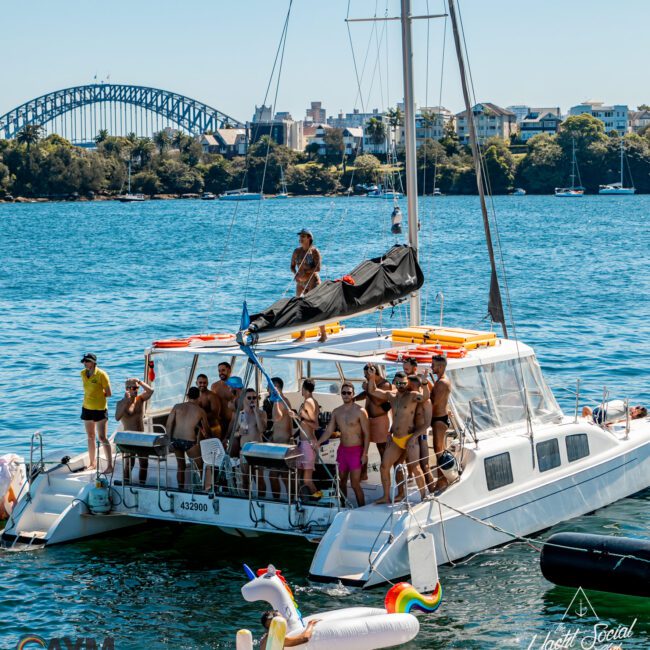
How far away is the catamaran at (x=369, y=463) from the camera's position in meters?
13.3

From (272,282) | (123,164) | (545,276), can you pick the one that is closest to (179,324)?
(272,282)

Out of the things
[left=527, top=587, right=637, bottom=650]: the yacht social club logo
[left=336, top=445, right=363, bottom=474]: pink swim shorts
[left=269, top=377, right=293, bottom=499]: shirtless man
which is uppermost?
[left=269, top=377, right=293, bottom=499]: shirtless man

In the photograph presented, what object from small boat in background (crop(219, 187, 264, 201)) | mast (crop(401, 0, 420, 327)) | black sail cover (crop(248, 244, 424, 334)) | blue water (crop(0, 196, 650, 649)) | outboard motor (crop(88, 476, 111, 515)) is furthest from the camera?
small boat in background (crop(219, 187, 264, 201))

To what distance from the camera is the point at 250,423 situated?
46.1 ft

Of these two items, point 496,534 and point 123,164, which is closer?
point 496,534

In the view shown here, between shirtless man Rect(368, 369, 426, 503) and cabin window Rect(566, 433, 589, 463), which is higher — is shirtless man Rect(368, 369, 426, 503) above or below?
above

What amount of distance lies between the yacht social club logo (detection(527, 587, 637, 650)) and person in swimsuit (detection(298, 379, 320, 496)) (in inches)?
121

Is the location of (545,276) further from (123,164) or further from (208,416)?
(123,164)

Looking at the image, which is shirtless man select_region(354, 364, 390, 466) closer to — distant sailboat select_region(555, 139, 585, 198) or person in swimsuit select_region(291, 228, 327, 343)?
person in swimsuit select_region(291, 228, 327, 343)

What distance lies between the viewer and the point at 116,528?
1523 centimetres

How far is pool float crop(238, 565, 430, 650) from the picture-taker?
11.3 metres

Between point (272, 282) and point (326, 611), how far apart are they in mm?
41812

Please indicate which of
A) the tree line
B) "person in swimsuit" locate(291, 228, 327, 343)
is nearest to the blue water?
"person in swimsuit" locate(291, 228, 327, 343)

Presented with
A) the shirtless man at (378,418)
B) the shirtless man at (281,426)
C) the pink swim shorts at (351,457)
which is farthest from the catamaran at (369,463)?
the shirtless man at (378,418)
